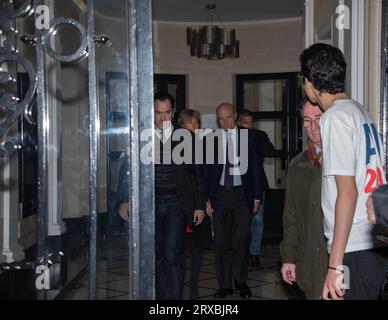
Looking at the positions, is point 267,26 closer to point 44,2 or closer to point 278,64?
point 278,64

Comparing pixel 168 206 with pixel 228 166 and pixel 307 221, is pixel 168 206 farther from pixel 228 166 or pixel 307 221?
pixel 307 221

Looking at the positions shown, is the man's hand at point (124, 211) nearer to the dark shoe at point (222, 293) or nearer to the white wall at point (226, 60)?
the dark shoe at point (222, 293)

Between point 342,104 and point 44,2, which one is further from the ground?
point 44,2

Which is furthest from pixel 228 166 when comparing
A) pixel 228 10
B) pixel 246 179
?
pixel 228 10

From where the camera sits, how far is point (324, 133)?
80.2 inches

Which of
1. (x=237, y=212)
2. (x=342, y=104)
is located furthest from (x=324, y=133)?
(x=237, y=212)

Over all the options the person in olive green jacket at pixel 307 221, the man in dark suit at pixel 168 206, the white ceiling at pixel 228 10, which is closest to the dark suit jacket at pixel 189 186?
the man in dark suit at pixel 168 206

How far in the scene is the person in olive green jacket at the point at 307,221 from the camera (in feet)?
7.98

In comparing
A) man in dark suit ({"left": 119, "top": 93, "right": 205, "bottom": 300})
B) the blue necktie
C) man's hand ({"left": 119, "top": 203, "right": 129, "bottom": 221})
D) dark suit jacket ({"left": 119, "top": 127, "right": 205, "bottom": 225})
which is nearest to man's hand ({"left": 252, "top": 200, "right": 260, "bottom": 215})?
the blue necktie

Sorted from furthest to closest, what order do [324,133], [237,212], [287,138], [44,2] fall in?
[287,138] < [237,212] < [44,2] < [324,133]

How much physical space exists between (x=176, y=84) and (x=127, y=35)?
7381mm

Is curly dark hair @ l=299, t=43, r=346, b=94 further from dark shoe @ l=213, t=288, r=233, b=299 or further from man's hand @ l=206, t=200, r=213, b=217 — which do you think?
dark shoe @ l=213, t=288, r=233, b=299

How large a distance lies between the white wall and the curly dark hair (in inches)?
267

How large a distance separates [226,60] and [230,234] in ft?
15.5
